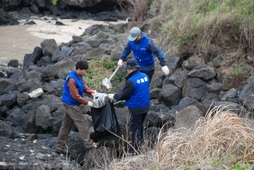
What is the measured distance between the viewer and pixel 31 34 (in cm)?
2638

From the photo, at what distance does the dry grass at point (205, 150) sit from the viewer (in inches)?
236

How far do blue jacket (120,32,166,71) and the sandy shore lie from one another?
9838 millimetres

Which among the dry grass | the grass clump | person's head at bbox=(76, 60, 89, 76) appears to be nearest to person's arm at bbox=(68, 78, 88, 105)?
person's head at bbox=(76, 60, 89, 76)

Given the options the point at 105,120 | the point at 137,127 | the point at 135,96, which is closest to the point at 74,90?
the point at 105,120

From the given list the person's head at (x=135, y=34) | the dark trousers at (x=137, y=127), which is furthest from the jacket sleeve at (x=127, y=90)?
the person's head at (x=135, y=34)

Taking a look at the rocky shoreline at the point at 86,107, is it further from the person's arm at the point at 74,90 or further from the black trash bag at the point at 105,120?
the person's arm at the point at 74,90

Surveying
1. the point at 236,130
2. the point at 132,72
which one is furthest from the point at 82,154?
the point at 236,130

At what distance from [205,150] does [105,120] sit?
2761 millimetres

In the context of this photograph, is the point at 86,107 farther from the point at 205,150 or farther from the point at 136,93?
the point at 205,150

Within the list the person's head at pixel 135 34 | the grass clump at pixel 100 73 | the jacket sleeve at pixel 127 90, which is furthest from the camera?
the grass clump at pixel 100 73

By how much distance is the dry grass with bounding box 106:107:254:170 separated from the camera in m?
6.00

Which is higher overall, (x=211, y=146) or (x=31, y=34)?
(x=211, y=146)

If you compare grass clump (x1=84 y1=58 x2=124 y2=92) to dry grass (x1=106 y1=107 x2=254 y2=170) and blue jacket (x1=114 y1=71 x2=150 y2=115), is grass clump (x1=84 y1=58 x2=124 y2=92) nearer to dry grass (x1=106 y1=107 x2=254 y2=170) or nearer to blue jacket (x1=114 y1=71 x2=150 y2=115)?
blue jacket (x1=114 y1=71 x2=150 y2=115)

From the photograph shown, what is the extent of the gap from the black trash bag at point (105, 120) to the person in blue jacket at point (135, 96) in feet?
0.98
